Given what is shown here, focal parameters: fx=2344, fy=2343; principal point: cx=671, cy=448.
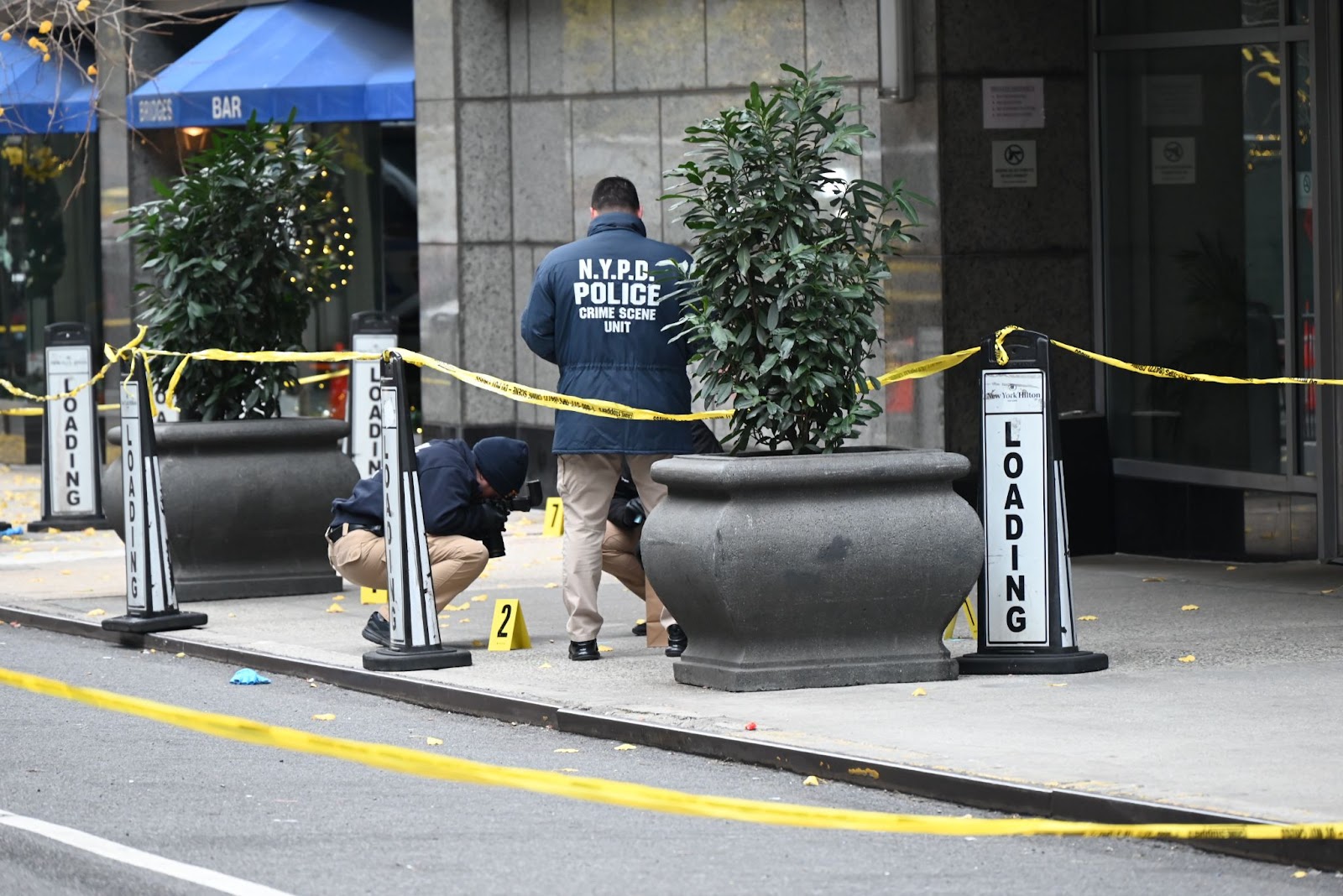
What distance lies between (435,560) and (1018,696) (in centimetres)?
299

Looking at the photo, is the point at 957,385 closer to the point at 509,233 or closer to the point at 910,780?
the point at 509,233

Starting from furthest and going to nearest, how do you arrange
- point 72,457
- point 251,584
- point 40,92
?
point 40,92 → point 72,457 → point 251,584

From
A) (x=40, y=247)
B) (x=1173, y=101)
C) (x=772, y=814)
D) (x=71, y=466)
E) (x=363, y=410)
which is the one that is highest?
(x=40, y=247)

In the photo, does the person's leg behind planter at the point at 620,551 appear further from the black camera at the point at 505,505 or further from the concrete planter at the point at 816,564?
the concrete planter at the point at 816,564

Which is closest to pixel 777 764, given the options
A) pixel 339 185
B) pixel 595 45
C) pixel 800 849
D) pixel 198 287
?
pixel 800 849

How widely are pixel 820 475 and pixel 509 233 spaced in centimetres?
940

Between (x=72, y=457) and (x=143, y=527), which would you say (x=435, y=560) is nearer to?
(x=143, y=527)

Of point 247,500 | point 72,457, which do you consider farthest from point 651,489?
point 72,457

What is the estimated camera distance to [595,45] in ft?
56.8

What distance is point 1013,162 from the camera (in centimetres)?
1422

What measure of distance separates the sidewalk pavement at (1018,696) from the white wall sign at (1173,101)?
8.70ft

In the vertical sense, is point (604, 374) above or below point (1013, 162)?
below

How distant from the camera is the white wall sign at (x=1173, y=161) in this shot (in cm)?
1391

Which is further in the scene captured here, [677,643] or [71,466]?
[71,466]
